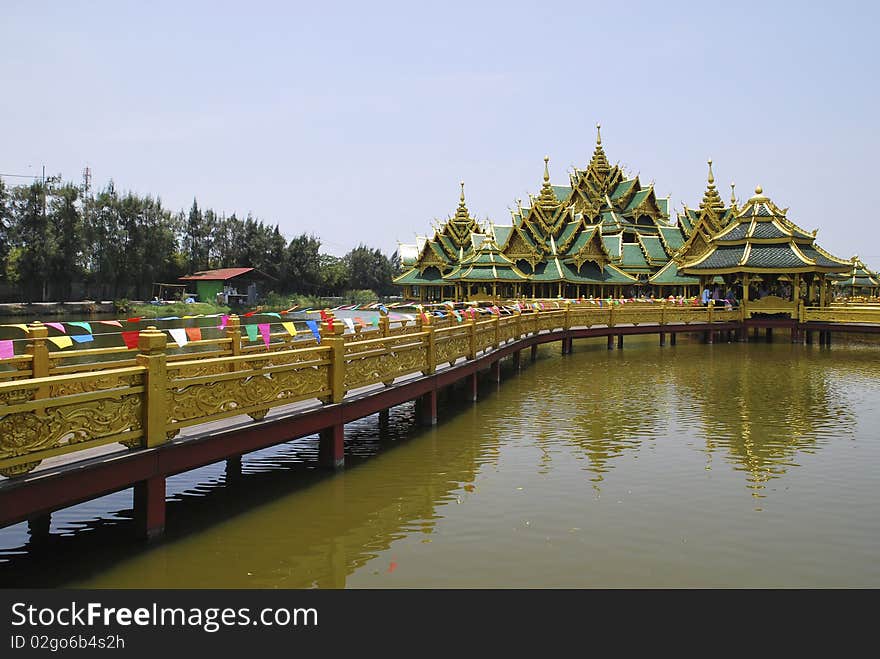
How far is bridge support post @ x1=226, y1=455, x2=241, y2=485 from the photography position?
408 inches

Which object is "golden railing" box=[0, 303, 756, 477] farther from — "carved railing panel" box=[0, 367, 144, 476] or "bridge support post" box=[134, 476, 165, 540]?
"bridge support post" box=[134, 476, 165, 540]

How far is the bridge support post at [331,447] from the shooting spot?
10789 millimetres

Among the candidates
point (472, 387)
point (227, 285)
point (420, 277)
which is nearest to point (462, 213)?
point (420, 277)

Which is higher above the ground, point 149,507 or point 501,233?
point 501,233

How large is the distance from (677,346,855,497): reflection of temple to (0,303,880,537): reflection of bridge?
6050 mm

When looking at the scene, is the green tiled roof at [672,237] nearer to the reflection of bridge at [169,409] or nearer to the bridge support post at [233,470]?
the reflection of bridge at [169,409]

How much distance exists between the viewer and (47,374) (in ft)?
27.6

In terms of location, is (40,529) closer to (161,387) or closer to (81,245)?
(161,387)

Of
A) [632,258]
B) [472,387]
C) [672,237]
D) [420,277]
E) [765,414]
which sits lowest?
[765,414]

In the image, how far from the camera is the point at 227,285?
78.8 metres

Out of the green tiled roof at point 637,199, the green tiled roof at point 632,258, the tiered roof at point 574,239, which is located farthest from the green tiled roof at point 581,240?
the green tiled roof at point 637,199

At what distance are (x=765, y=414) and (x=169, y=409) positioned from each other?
524 inches
